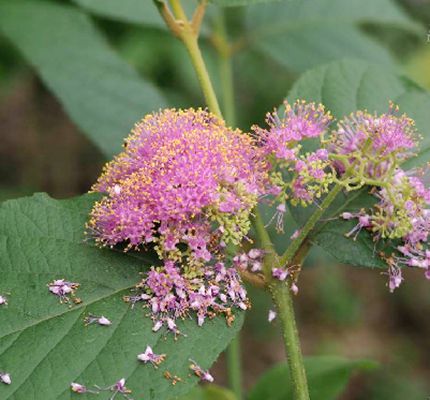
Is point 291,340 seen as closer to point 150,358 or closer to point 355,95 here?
point 150,358

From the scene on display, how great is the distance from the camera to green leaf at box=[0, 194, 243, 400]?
1.71 meters

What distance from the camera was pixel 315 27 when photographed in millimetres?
3812

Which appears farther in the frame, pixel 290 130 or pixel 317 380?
pixel 317 380

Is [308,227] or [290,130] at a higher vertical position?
[290,130]

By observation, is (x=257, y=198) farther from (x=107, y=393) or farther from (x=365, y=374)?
(x=365, y=374)

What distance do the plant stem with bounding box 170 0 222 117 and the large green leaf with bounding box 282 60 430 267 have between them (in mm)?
348

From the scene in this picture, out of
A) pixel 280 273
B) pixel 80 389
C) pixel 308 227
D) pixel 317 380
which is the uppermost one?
pixel 308 227

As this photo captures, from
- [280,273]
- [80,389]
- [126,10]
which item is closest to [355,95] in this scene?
[280,273]

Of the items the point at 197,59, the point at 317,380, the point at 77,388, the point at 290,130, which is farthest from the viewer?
the point at 317,380

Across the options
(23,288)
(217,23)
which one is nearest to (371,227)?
(23,288)

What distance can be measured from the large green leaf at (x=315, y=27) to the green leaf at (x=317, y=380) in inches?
66.5

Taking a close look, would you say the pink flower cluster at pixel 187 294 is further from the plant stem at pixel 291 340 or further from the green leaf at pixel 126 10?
the green leaf at pixel 126 10

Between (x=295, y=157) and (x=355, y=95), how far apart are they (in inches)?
21.0

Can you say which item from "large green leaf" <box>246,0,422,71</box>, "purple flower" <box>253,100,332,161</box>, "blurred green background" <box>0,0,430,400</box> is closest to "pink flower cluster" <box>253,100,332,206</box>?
"purple flower" <box>253,100,332,161</box>
